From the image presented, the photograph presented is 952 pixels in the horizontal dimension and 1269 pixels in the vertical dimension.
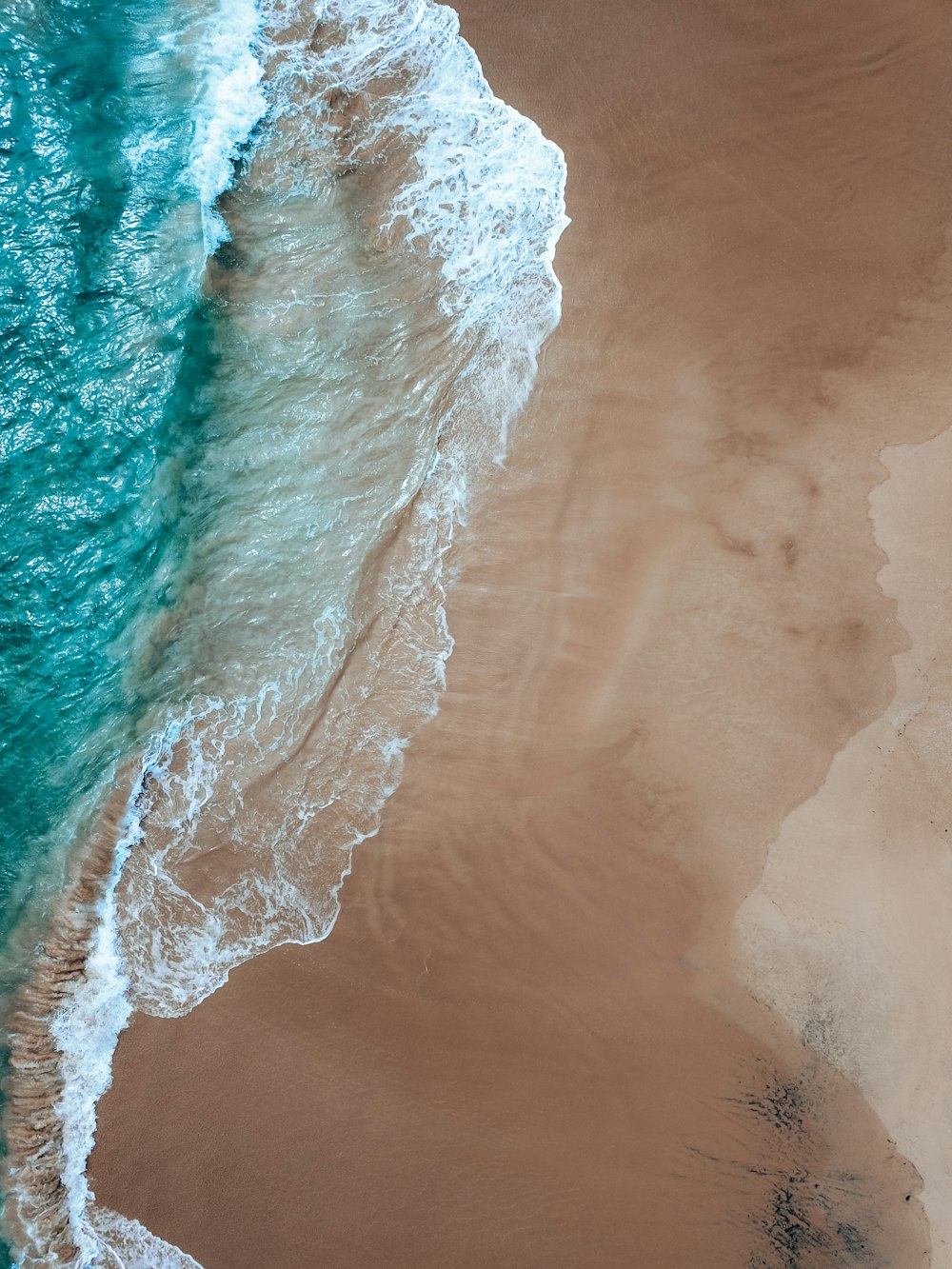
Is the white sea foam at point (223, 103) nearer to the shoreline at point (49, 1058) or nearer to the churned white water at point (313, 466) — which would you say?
the churned white water at point (313, 466)

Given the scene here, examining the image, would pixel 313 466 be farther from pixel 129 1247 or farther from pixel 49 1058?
pixel 129 1247

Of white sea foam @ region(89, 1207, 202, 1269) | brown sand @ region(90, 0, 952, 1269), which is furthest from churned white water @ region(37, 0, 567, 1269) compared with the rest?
brown sand @ region(90, 0, 952, 1269)

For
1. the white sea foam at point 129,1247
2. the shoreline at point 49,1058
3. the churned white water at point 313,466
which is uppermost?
the churned white water at point 313,466

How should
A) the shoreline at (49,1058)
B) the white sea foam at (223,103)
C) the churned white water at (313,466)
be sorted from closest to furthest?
1. the shoreline at (49,1058)
2. the churned white water at (313,466)
3. the white sea foam at (223,103)

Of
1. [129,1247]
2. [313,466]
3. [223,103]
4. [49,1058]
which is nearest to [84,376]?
[313,466]

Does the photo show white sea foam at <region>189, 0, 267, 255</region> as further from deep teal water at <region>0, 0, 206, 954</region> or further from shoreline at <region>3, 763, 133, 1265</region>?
shoreline at <region>3, 763, 133, 1265</region>

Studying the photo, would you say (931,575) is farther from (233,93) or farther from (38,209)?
(38,209)

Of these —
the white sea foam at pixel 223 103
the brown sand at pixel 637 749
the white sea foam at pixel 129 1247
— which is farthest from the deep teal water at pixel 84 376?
the brown sand at pixel 637 749
